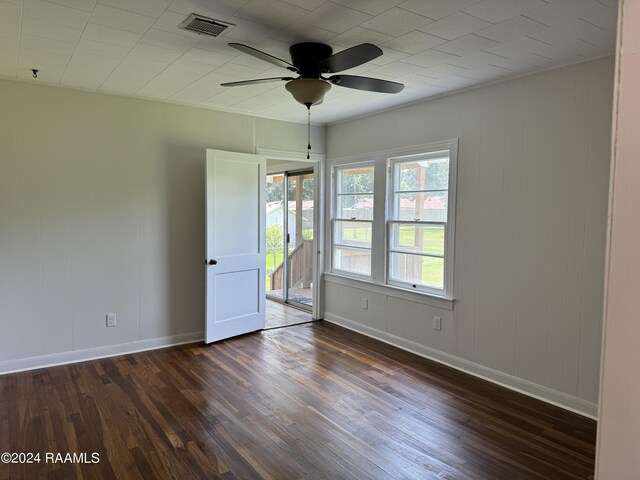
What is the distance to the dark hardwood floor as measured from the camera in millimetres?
2477

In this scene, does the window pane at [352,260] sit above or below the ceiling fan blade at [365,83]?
below

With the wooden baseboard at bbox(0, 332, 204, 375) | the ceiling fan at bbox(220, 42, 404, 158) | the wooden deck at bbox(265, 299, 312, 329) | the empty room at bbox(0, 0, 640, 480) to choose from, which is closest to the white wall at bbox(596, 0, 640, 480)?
the empty room at bbox(0, 0, 640, 480)

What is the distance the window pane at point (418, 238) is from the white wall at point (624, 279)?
3.29m

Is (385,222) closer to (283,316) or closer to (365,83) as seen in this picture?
(283,316)

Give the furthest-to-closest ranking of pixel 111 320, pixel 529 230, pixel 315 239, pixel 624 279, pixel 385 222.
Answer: pixel 315 239 → pixel 385 222 → pixel 111 320 → pixel 529 230 → pixel 624 279

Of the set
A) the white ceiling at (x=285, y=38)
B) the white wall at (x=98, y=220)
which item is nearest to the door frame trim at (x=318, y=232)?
the white wall at (x=98, y=220)

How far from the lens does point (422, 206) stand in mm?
4438

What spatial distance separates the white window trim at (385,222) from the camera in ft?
13.3

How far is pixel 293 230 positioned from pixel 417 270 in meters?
2.78

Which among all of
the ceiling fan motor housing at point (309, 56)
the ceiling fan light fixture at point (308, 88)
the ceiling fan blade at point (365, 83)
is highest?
the ceiling fan motor housing at point (309, 56)

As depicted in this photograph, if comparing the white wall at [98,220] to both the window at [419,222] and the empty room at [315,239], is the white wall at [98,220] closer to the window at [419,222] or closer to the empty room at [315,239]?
the empty room at [315,239]

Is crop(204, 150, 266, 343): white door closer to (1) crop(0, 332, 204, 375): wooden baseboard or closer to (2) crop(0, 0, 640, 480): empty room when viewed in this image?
(2) crop(0, 0, 640, 480): empty room

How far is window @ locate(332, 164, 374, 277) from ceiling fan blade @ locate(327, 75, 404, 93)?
213 centimetres

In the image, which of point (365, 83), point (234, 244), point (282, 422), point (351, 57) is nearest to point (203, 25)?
point (351, 57)
